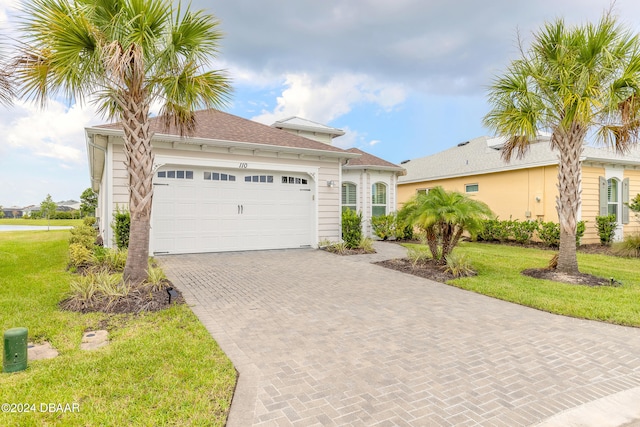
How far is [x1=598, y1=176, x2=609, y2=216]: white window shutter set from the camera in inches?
523

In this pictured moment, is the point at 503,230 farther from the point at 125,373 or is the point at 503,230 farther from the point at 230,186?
the point at 125,373

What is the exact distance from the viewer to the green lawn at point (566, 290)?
16.3 ft

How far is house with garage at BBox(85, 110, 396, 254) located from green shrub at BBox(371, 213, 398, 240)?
10.5 ft

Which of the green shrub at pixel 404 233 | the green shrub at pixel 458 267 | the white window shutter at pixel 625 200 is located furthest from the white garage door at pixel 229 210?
the white window shutter at pixel 625 200

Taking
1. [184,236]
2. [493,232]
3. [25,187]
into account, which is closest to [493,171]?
[493,232]

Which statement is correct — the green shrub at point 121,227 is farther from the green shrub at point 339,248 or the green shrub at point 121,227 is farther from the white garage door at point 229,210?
the green shrub at point 339,248

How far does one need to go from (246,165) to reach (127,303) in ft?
20.0

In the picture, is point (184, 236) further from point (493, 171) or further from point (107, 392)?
point (493, 171)

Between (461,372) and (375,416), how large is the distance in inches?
44.9

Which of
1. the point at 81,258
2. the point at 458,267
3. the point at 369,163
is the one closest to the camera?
the point at 458,267

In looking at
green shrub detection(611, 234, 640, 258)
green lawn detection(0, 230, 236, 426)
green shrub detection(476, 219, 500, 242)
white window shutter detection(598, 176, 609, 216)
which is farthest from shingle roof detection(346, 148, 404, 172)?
green lawn detection(0, 230, 236, 426)

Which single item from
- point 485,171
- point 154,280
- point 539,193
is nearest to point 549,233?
point 539,193

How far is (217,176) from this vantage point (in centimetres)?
1012

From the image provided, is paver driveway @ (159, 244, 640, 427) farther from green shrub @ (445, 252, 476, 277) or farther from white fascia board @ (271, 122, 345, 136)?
Answer: white fascia board @ (271, 122, 345, 136)
